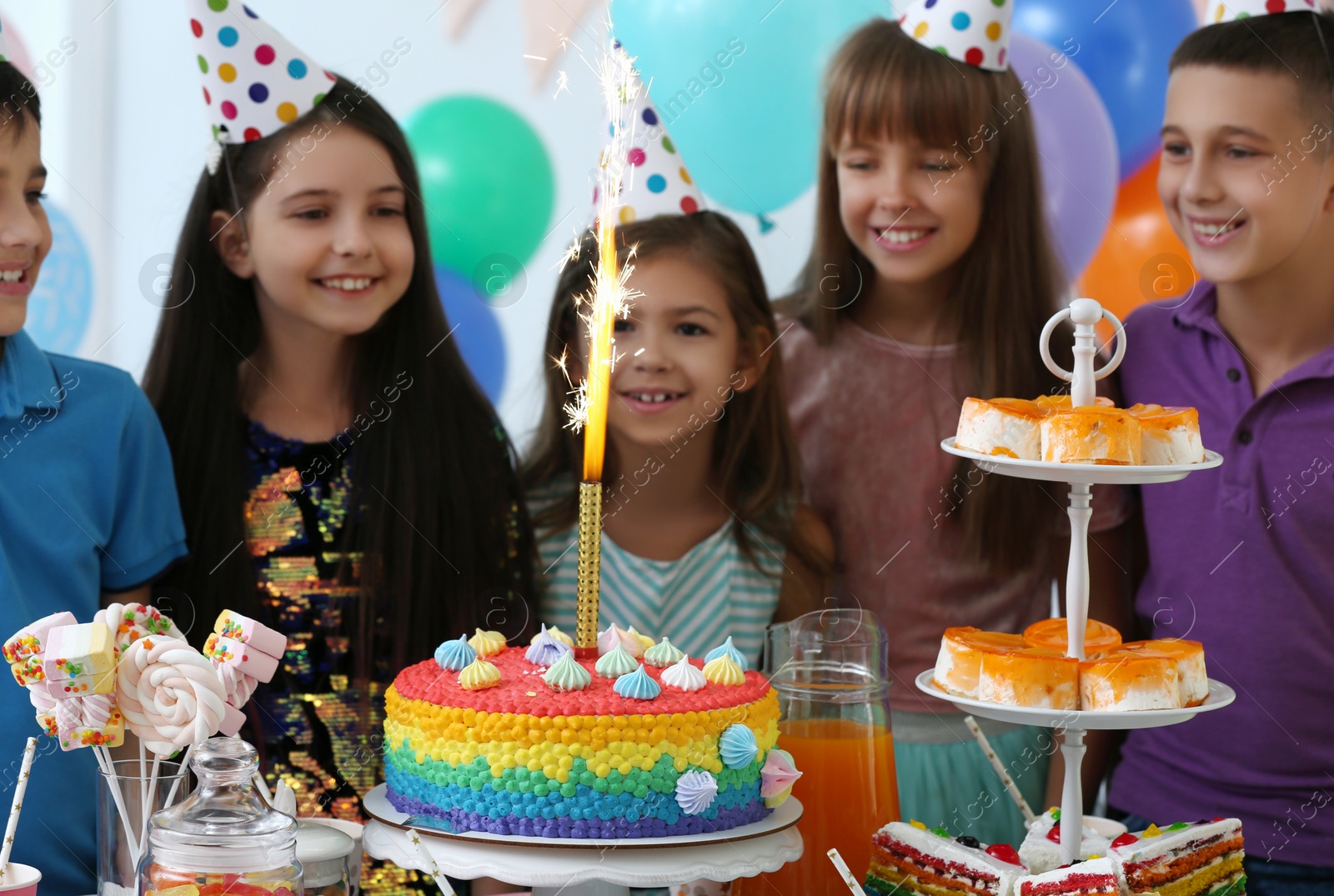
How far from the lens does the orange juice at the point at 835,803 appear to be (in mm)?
1793

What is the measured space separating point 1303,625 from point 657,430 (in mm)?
1251

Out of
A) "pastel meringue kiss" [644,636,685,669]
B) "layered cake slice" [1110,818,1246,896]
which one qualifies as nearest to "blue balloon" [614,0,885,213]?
"pastel meringue kiss" [644,636,685,669]

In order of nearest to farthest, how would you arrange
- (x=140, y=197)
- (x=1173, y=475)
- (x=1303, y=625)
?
(x=1173, y=475) → (x=1303, y=625) → (x=140, y=197)

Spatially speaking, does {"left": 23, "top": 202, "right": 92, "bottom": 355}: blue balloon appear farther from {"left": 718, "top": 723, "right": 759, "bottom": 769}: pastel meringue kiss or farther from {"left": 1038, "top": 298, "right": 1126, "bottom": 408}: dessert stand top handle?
{"left": 1038, "top": 298, "right": 1126, "bottom": 408}: dessert stand top handle

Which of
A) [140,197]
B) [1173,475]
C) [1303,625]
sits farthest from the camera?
[140,197]

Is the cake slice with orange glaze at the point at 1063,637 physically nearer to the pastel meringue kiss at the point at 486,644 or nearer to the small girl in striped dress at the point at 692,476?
the pastel meringue kiss at the point at 486,644

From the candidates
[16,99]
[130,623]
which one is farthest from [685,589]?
[16,99]

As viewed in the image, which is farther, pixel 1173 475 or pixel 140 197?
pixel 140 197

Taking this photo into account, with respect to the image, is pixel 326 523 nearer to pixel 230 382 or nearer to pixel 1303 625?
pixel 230 382

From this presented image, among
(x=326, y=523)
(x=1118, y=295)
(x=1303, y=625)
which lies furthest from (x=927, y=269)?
(x=326, y=523)

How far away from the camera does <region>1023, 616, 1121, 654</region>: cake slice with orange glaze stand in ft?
5.23

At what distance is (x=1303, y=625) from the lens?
7.55 feet

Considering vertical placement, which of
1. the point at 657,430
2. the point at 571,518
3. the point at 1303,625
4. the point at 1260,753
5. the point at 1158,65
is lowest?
the point at 1260,753

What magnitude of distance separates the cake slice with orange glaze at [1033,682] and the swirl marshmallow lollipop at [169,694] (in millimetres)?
918
